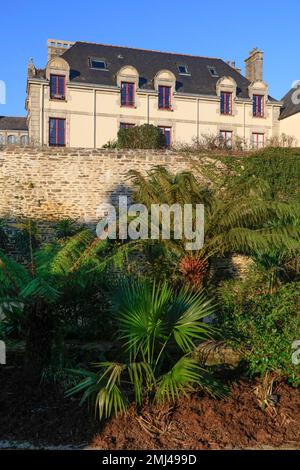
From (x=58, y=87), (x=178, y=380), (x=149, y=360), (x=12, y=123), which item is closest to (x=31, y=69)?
(x=58, y=87)

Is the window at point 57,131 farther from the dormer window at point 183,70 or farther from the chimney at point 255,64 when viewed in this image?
the chimney at point 255,64

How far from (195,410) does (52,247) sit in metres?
3.05

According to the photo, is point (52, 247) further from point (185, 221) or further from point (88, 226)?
point (88, 226)

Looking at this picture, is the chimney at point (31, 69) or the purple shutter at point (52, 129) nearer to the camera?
the purple shutter at point (52, 129)

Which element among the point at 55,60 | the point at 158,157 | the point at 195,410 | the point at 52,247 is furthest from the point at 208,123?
the point at 195,410

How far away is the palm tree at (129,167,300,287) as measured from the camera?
976cm

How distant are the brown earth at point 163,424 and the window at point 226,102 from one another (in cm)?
2456

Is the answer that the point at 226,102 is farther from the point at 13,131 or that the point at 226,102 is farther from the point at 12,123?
the point at 12,123

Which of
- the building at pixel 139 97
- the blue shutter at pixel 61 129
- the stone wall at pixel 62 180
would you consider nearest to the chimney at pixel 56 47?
the building at pixel 139 97

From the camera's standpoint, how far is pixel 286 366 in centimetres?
502

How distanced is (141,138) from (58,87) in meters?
7.75

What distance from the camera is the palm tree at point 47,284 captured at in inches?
211

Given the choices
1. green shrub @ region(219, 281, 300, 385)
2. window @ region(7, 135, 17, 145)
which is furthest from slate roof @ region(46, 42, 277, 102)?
green shrub @ region(219, 281, 300, 385)

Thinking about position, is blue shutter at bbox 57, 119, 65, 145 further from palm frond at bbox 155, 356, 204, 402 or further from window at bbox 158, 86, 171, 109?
palm frond at bbox 155, 356, 204, 402
